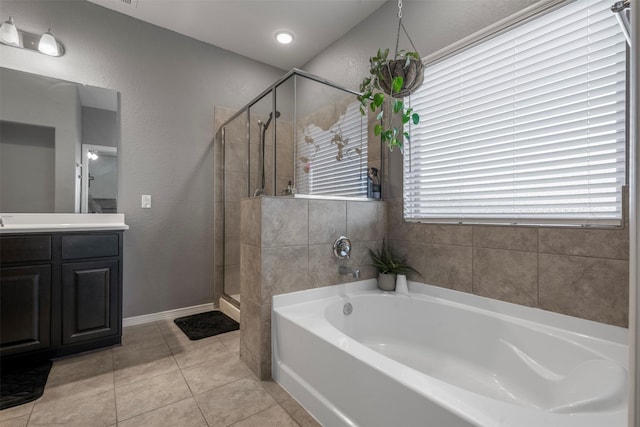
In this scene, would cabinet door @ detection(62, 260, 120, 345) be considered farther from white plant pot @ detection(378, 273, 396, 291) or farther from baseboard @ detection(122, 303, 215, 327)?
white plant pot @ detection(378, 273, 396, 291)

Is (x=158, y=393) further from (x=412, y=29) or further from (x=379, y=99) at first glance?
(x=412, y=29)

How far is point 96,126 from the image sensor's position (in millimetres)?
2434

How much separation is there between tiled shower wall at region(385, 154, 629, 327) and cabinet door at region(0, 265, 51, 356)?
237cm

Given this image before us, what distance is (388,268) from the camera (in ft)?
6.92

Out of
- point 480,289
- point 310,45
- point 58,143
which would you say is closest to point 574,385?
point 480,289

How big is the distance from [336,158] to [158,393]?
180cm

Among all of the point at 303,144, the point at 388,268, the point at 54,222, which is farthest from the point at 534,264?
the point at 54,222

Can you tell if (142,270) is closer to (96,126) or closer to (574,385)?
(96,126)

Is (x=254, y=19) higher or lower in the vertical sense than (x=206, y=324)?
higher

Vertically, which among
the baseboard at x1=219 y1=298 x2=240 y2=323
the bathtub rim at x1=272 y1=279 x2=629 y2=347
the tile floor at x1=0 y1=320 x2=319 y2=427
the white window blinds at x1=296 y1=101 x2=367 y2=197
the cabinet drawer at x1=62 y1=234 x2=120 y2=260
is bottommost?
the tile floor at x1=0 y1=320 x2=319 y2=427

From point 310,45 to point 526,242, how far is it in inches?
103

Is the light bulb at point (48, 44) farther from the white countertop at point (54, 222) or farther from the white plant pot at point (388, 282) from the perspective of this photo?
the white plant pot at point (388, 282)

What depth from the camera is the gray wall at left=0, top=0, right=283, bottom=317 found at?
237 centimetres

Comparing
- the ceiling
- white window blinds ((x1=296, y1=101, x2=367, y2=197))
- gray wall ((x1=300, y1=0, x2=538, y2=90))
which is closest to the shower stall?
white window blinds ((x1=296, y1=101, x2=367, y2=197))
